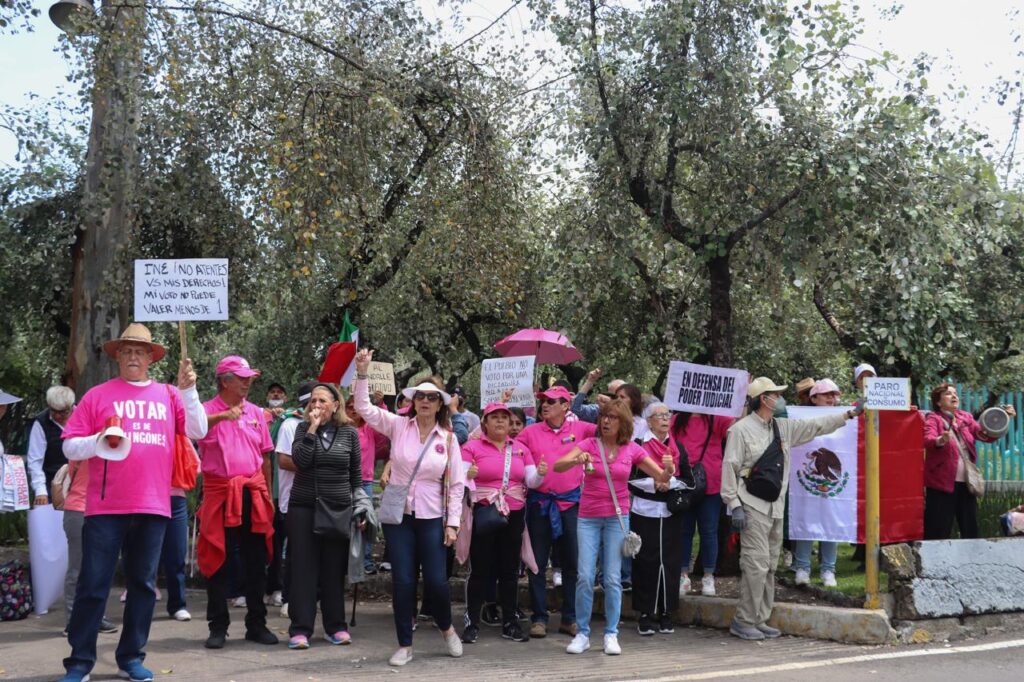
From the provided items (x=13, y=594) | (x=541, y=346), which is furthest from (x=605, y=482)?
(x=13, y=594)

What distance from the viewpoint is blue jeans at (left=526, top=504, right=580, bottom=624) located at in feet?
27.0

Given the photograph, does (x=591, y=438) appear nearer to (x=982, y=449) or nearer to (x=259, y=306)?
(x=259, y=306)

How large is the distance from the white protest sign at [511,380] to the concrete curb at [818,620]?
7.37ft

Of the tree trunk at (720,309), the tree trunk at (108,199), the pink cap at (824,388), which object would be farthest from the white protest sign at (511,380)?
the tree trunk at (108,199)

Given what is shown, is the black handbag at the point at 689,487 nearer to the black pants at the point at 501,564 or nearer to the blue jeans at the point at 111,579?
the black pants at the point at 501,564

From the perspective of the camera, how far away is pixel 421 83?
1162cm

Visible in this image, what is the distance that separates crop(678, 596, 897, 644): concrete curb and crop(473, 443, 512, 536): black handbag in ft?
6.29

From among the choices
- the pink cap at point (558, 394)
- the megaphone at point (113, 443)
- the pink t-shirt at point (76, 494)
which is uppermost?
the pink cap at point (558, 394)

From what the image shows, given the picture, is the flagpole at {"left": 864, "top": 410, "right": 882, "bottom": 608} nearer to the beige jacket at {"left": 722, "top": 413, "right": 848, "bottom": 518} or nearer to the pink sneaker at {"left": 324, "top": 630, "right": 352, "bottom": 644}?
the beige jacket at {"left": 722, "top": 413, "right": 848, "bottom": 518}

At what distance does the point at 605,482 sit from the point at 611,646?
1.16 metres

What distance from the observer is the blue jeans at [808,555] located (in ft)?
29.7

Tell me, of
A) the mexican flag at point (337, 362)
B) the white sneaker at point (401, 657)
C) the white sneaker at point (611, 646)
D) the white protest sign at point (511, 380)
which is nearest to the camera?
the white sneaker at point (401, 657)

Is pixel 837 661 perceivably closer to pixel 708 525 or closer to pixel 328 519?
pixel 708 525

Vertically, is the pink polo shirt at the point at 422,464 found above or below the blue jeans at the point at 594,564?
above
